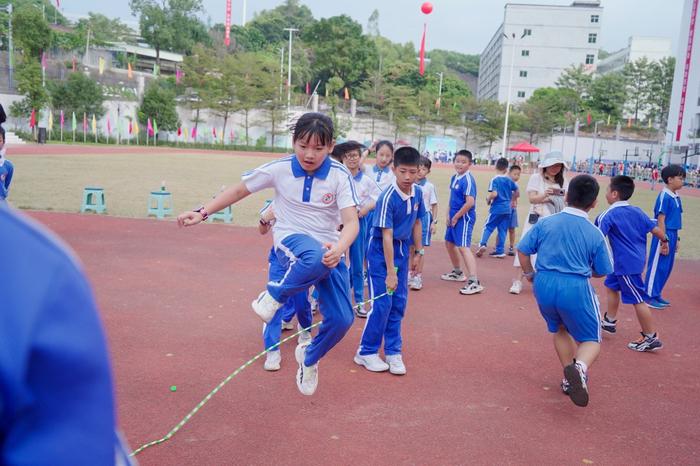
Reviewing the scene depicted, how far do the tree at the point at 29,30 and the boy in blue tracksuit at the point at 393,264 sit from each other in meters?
47.8

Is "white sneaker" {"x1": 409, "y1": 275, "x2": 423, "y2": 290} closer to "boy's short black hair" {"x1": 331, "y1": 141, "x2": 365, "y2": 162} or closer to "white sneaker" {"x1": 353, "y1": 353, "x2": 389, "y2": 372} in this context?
"boy's short black hair" {"x1": 331, "y1": 141, "x2": 365, "y2": 162}

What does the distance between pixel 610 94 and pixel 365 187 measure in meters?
66.7

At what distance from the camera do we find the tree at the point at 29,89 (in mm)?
42906

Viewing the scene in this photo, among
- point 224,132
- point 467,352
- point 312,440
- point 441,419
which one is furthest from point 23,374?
point 224,132

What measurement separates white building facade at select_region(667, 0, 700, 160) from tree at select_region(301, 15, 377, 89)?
32256 mm

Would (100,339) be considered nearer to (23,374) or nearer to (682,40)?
(23,374)

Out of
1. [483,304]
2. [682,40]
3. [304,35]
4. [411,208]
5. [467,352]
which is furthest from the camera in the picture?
[304,35]

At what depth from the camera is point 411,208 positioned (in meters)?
5.45

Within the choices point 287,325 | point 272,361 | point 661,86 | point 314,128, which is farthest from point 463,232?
point 661,86

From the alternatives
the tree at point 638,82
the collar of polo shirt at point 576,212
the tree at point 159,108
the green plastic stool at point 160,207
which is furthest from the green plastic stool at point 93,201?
the tree at point 638,82

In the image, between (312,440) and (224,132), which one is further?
(224,132)

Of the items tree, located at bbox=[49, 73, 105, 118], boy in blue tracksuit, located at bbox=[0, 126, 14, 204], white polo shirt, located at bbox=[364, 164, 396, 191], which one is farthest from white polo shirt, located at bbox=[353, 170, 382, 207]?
tree, located at bbox=[49, 73, 105, 118]

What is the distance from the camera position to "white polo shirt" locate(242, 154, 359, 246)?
4375mm

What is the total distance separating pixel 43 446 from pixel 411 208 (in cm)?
477
